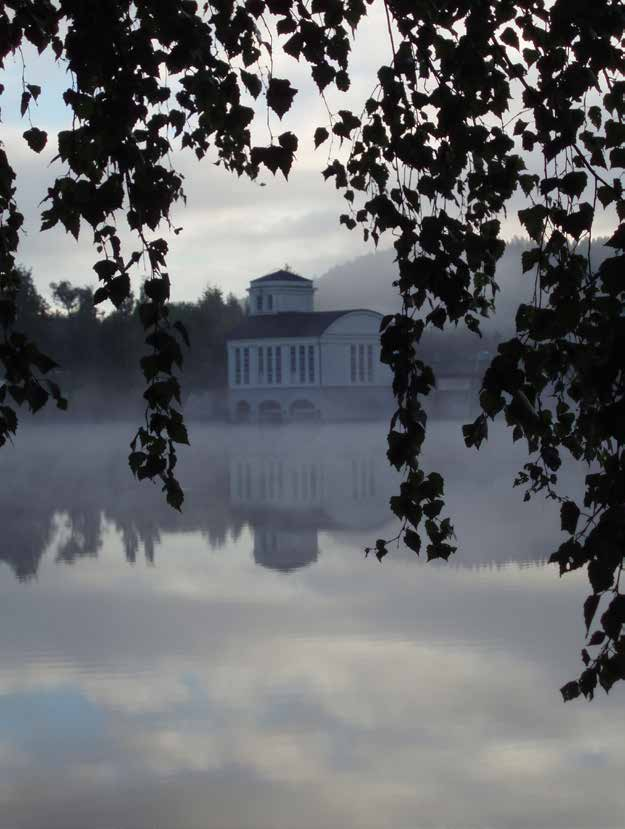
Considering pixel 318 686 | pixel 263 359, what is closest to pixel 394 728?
pixel 318 686

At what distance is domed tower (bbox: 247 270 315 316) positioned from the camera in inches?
2110

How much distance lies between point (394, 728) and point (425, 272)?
12.1 ft

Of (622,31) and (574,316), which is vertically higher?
(622,31)

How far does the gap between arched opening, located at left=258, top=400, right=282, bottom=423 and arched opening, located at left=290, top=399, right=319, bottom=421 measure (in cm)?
51

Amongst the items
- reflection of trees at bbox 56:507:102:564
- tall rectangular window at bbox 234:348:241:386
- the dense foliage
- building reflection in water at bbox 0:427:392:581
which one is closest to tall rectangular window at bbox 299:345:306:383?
tall rectangular window at bbox 234:348:241:386

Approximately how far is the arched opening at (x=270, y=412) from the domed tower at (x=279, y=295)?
14.4 ft

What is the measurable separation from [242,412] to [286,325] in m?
3.55

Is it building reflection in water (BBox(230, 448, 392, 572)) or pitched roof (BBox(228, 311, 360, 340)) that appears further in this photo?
pitched roof (BBox(228, 311, 360, 340))

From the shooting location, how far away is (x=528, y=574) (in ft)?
39.3

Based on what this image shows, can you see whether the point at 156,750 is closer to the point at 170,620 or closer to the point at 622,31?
the point at 170,620

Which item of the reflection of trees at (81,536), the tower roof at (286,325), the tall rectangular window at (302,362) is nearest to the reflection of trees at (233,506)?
the reflection of trees at (81,536)

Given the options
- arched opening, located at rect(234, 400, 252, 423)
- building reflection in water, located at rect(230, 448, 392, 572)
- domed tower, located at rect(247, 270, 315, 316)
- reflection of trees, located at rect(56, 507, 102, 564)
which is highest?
domed tower, located at rect(247, 270, 315, 316)

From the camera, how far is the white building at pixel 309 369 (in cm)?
4966

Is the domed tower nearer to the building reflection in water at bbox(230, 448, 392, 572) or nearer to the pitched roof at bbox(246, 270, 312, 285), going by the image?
the pitched roof at bbox(246, 270, 312, 285)
